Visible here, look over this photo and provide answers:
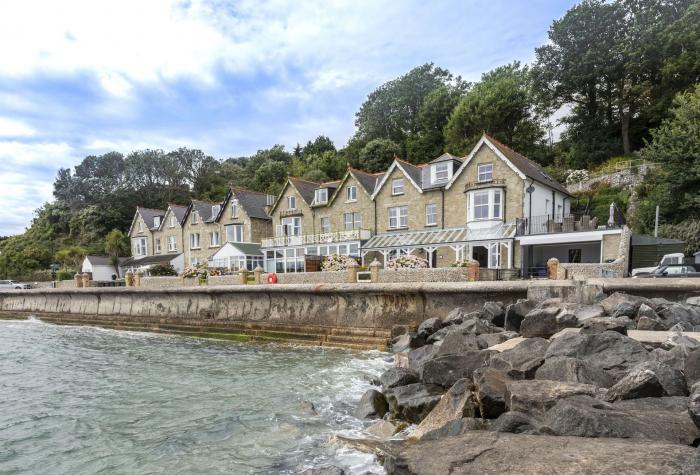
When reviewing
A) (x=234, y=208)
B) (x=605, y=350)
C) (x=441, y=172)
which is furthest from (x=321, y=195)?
(x=605, y=350)

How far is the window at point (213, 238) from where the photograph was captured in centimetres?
4191

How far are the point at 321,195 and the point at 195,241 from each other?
16787 millimetres

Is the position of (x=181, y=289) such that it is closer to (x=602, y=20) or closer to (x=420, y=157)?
(x=420, y=157)

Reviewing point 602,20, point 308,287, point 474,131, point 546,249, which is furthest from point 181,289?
point 602,20

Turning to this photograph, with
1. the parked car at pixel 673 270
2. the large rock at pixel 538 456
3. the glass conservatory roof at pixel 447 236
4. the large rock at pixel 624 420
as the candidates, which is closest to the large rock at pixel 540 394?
the large rock at pixel 624 420

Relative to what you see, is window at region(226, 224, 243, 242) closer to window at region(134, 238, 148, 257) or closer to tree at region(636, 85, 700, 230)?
window at region(134, 238, 148, 257)

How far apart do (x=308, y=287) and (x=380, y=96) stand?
5249 cm

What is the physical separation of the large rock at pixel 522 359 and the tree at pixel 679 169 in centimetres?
2285

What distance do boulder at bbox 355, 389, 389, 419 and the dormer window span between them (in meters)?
23.6

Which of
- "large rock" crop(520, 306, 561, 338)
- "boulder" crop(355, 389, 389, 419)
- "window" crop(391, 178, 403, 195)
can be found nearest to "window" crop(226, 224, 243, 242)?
"window" crop(391, 178, 403, 195)

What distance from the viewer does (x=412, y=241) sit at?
2714 cm

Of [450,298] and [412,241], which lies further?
[412,241]

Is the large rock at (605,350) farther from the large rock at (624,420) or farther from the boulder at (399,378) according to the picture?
the boulder at (399,378)

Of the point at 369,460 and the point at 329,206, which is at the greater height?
the point at 329,206
